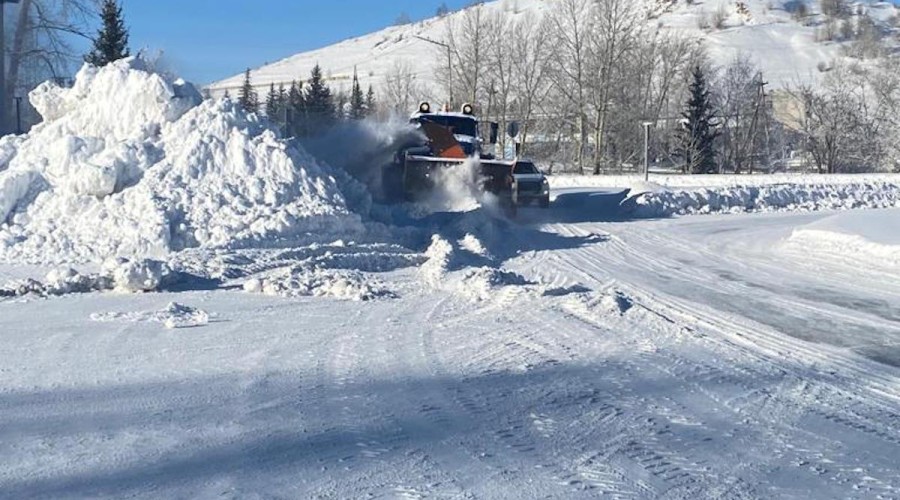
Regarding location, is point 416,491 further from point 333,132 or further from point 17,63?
point 17,63

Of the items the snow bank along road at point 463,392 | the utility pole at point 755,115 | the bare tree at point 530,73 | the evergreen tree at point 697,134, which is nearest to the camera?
the snow bank along road at point 463,392

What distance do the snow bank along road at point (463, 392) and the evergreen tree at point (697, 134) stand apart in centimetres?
5746

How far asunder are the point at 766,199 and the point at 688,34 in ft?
327

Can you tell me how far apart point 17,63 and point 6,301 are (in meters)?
37.9

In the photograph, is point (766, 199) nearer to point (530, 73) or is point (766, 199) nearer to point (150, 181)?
point (150, 181)

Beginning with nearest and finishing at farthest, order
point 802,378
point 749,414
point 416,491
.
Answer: point 416,491, point 749,414, point 802,378

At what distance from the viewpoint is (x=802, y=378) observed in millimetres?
8484

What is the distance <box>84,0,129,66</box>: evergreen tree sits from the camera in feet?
153

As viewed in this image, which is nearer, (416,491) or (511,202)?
(416,491)

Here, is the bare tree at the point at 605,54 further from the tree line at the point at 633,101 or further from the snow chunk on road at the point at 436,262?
the snow chunk on road at the point at 436,262

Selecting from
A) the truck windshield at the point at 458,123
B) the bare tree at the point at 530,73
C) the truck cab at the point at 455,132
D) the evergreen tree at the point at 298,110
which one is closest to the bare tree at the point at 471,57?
the bare tree at the point at 530,73

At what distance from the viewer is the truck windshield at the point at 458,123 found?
27584mm

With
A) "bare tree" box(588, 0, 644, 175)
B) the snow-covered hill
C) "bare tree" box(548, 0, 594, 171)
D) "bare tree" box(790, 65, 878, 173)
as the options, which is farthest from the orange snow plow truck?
the snow-covered hill

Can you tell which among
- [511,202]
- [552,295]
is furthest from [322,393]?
[511,202]
